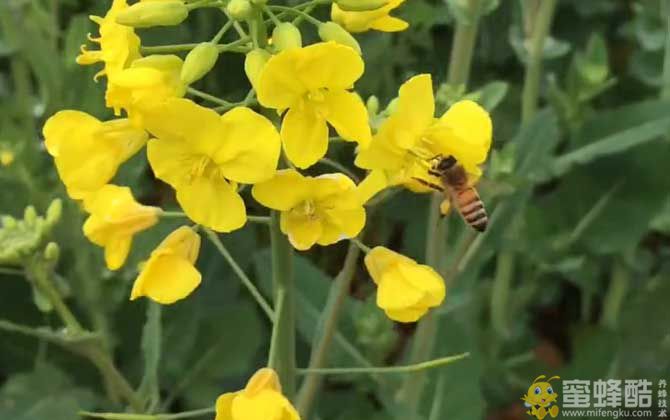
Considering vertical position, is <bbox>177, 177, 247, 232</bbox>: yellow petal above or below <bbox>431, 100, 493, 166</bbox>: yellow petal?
below

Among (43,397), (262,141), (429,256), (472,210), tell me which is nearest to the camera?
(262,141)

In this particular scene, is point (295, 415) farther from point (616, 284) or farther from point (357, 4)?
point (616, 284)

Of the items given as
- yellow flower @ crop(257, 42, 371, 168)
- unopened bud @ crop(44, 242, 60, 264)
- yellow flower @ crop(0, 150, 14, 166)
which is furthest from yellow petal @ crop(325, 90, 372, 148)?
yellow flower @ crop(0, 150, 14, 166)

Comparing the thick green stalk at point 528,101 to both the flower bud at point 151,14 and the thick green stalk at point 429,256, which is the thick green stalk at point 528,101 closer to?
the thick green stalk at point 429,256

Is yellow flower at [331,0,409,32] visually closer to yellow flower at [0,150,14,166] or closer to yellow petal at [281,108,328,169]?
yellow petal at [281,108,328,169]

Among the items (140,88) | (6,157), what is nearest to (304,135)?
(140,88)

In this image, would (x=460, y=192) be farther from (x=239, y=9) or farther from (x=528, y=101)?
(x=528, y=101)

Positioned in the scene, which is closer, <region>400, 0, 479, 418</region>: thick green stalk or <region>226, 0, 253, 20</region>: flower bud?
<region>226, 0, 253, 20</region>: flower bud
